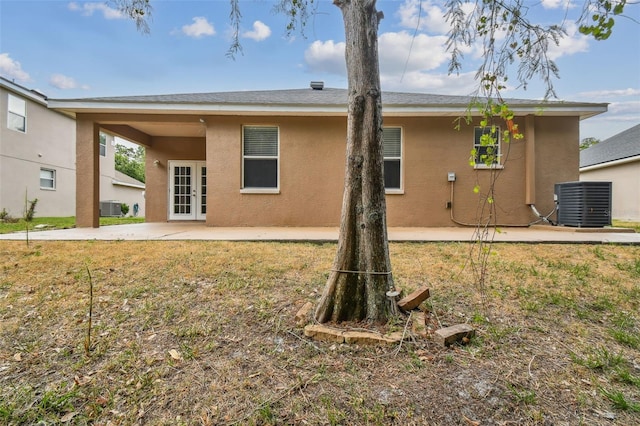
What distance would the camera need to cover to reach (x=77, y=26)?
703 cm

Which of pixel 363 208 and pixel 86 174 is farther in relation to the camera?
pixel 86 174

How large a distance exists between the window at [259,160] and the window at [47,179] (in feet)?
39.8

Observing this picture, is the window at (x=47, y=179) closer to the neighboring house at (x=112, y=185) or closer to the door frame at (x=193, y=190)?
the neighboring house at (x=112, y=185)

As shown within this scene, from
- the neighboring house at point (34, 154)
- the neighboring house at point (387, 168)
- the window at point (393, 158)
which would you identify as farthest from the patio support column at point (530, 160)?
the neighboring house at point (34, 154)

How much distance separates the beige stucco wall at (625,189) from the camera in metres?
12.1

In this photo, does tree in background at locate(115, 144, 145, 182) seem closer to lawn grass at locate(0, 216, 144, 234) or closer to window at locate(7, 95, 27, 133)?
window at locate(7, 95, 27, 133)

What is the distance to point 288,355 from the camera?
1791 mm

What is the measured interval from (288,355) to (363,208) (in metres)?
1.06

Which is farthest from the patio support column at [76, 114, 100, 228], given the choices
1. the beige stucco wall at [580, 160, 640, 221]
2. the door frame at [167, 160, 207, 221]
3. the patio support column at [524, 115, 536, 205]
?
the beige stucco wall at [580, 160, 640, 221]

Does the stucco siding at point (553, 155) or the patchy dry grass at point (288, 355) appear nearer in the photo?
the patchy dry grass at point (288, 355)

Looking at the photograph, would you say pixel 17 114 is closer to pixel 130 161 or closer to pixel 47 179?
pixel 47 179

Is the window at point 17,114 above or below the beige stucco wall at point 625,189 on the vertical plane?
above

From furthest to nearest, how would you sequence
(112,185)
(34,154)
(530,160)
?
(112,185) → (34,154) → (530,160)

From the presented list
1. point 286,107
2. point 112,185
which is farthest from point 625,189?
point 112,185
